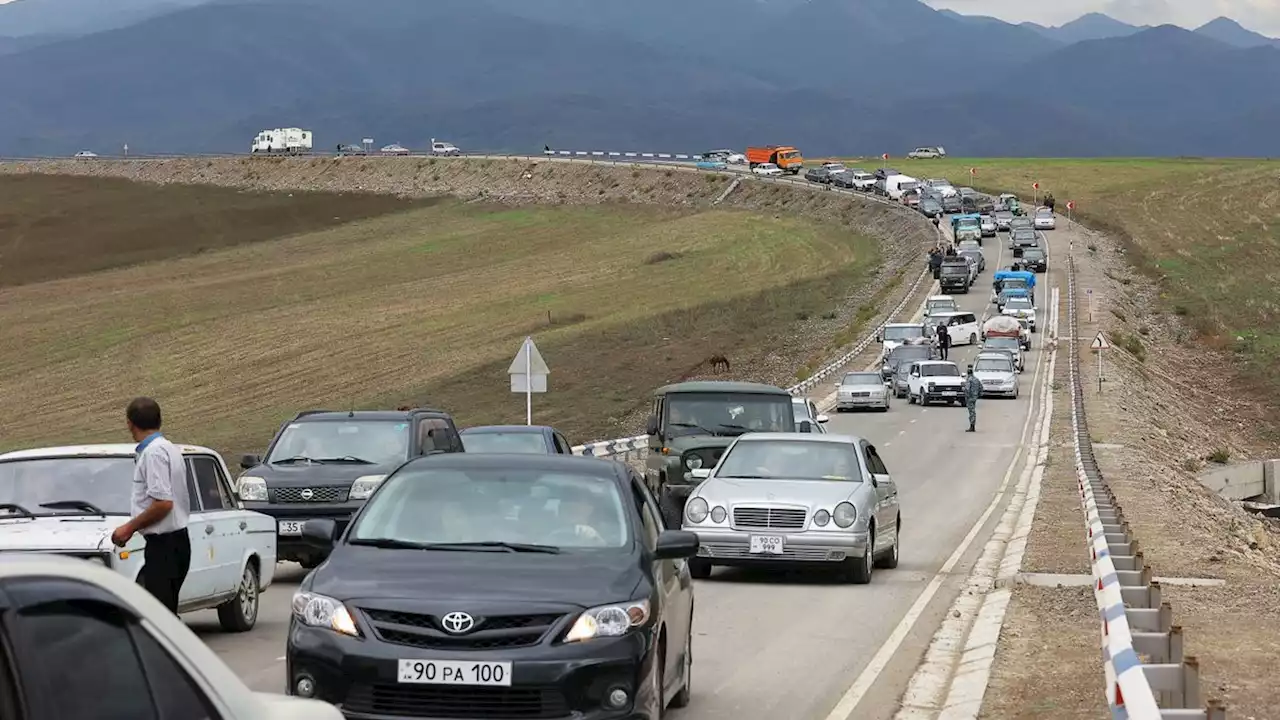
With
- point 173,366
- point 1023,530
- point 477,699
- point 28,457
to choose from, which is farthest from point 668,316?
point 477,699

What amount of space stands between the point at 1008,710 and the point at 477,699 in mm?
3942

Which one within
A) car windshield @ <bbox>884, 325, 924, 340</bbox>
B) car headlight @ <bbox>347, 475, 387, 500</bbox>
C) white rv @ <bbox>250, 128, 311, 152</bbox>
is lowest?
car windshield @ <bbox>884, 325, 924, 340</bbox>

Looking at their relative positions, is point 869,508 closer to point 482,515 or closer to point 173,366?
point 482,515

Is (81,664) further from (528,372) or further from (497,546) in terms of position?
(528,372)

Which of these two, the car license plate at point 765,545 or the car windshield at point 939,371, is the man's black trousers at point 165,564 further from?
the car windshield at point 939,371

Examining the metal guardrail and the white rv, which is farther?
the white rv

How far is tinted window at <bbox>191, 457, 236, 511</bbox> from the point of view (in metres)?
14.7

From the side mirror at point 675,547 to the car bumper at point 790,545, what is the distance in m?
8.41

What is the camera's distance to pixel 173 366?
66562mm

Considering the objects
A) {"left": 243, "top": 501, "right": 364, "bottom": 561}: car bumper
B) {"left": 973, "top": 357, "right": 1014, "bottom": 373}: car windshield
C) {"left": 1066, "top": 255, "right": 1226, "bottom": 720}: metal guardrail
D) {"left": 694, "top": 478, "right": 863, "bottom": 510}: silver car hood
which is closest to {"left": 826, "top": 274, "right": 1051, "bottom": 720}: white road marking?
{"left": 694, "top": 478, "right": 863, "bottom": 510}: silver car hood

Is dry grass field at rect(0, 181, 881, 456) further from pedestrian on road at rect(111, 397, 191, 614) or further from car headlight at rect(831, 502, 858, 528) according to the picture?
pedestrian on road at rect(111, 397, 191, 614)

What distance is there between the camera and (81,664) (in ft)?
13.3

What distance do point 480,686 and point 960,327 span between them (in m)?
63.9

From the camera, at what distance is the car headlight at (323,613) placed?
9344 millimetres
